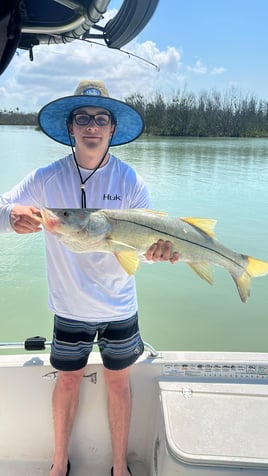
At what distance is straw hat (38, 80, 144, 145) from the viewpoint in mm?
1839

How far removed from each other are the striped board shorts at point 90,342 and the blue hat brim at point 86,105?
0.88m

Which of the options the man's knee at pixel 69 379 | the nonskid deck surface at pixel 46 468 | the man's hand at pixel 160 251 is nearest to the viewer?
the man's hand at pixel 160 251

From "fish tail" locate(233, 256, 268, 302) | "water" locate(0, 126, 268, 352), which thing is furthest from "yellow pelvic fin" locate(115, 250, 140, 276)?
"water" locate(0, 126, 268, 352)

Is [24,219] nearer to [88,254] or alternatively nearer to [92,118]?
[88,254]

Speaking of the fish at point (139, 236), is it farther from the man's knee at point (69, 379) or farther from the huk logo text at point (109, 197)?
the man's knee at point (69, 379)

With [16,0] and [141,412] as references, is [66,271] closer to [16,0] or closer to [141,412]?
[141,412]

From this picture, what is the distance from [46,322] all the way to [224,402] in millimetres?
2938

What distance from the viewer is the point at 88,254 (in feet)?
6.07

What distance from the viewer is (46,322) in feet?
14.9

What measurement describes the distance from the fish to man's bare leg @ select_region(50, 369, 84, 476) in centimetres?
63

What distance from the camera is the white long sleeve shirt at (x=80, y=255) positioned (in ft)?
6.05

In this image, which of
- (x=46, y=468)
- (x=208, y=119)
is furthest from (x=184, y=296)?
(x=208, y=119)

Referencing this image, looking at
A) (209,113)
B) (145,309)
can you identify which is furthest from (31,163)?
(209,113)

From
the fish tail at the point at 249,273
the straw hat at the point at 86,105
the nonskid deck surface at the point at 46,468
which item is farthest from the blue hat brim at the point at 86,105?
the nonskid deck surface at the point at 46,468
